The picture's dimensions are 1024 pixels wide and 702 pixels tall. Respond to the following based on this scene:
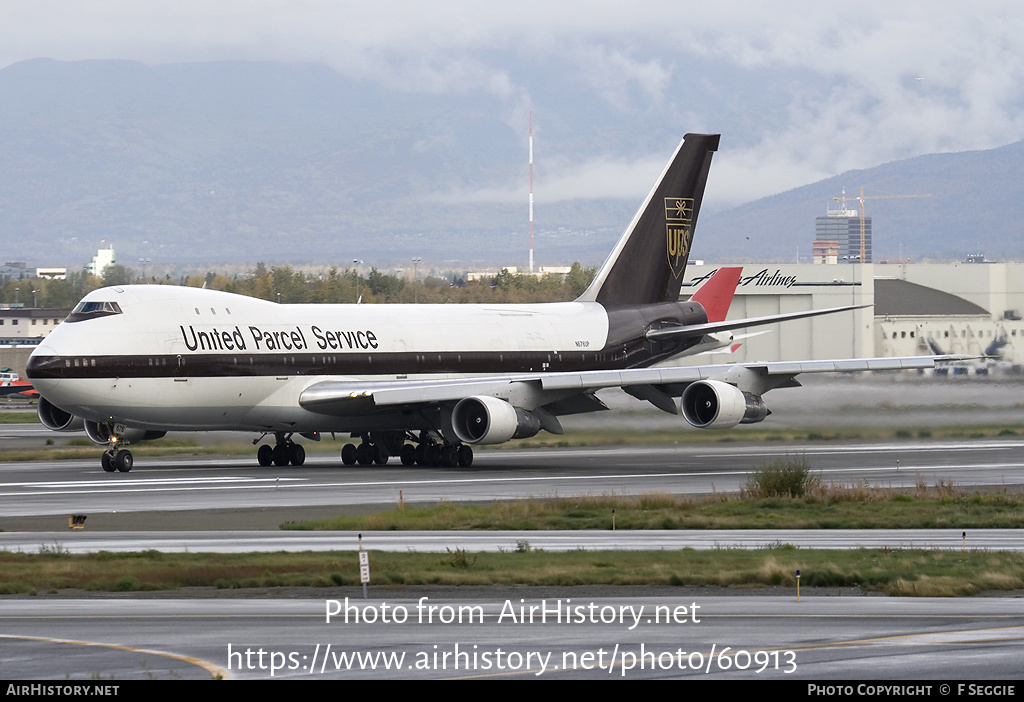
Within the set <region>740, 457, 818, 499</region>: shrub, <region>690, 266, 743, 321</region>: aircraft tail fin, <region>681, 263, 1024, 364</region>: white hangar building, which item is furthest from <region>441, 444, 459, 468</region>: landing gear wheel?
<region>681, 263, 1024, 364</region>: white hangar building

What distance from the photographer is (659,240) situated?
57.5 metres

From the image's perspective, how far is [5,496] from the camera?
3841 centimetres

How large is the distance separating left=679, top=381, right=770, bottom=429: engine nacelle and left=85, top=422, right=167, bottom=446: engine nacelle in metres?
16.5

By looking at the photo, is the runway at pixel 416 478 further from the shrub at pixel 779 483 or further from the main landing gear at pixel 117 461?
the shrub at pixel 779 483

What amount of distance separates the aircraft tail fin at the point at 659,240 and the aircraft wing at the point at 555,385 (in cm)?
904

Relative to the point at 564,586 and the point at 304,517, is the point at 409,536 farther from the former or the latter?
the point at 564,586

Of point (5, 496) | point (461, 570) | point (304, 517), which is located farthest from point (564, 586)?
point (5, 496)

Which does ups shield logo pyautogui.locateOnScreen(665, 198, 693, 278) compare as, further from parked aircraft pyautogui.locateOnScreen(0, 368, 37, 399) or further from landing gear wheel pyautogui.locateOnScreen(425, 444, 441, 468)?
parked aircraft pyautogui.locateOnScreen(0, 368, 37, 399)

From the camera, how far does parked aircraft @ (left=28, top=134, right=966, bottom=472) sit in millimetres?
44594

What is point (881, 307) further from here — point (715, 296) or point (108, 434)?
point (108, 434)

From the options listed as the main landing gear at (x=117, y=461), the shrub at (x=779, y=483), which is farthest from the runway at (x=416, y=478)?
the shrub at (x=779, y=483)

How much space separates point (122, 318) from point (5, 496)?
8168mm

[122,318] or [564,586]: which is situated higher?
[122,318]

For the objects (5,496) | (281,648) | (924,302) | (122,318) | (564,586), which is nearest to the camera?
(281,648)
